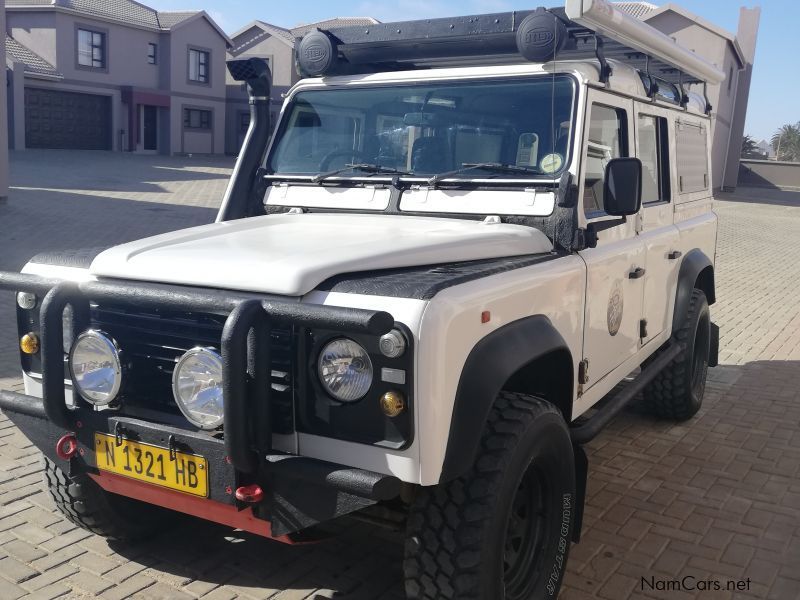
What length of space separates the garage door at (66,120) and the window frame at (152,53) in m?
3.17

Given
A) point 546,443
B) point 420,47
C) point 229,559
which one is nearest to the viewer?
point 546,443

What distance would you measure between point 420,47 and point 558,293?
5.61ft

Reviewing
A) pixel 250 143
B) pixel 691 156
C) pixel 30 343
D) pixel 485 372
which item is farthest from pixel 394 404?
pixel 691 156

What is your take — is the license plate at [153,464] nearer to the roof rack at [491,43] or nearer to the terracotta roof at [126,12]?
the roof rack at [491,43]

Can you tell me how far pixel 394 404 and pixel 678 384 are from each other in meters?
3.54

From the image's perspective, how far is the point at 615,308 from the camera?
4055 millimetres

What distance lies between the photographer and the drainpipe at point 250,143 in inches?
171

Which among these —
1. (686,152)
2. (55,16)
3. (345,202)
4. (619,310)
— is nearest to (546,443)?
(619,310)

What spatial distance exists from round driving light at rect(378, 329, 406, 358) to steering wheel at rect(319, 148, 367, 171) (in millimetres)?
1909

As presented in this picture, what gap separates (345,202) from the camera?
4.03 m

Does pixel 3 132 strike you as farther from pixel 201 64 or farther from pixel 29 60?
pixel 201 64

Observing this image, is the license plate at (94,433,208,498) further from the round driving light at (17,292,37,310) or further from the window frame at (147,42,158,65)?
→ the window frame at (147,42,158,65)

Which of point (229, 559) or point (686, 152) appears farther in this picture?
point (686, 152)

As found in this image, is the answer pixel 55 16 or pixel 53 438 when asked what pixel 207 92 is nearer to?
pixel 55 16
